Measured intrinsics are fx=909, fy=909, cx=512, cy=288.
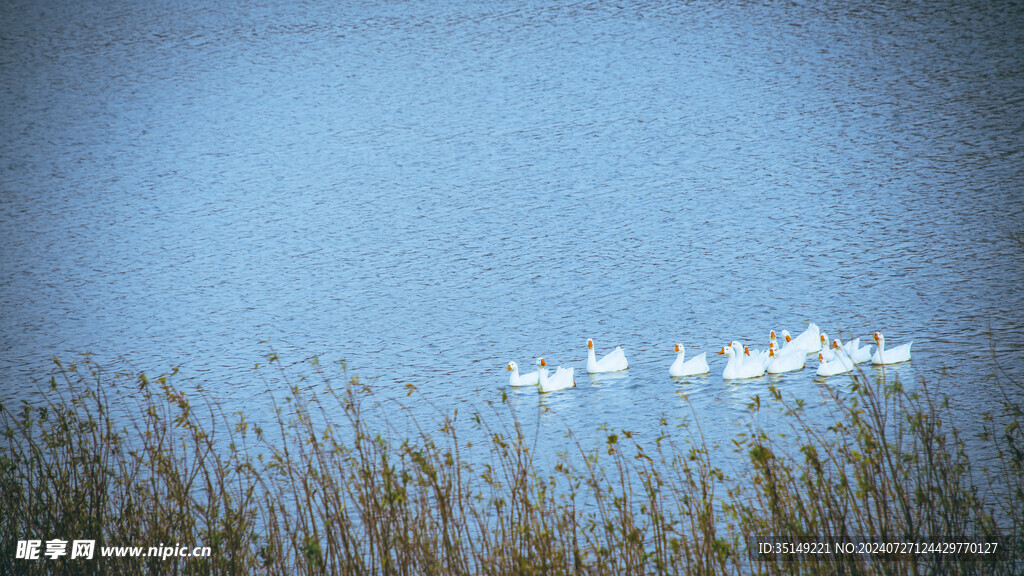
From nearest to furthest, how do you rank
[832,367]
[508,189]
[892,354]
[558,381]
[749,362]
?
[832,367] < [892,354] < [749,362] < [558,381] < [508,189]

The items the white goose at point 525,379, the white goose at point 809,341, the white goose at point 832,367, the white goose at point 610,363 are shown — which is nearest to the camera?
the white goose at point 832,367

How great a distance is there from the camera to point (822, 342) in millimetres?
14102

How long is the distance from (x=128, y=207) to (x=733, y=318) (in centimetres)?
2364

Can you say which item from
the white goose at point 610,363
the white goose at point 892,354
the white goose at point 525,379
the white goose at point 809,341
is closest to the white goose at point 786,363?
the white goose at point 809,341

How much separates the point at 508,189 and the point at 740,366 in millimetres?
16758

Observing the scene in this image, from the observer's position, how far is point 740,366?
43.5 feet

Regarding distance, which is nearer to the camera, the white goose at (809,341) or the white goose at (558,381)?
the white goose at (558,381)

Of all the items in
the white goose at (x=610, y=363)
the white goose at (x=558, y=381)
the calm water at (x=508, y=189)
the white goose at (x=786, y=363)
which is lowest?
the white goose at (x=786, y=363)

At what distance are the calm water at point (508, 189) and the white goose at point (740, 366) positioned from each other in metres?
0.32

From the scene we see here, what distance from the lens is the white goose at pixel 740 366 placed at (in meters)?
13.1

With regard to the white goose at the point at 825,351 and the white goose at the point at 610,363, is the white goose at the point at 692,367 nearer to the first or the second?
the white goose at the point at 610,363

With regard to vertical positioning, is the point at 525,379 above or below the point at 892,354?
above

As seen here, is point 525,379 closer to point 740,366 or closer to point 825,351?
point 740,366

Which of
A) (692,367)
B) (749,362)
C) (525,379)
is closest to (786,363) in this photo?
(749,362)
